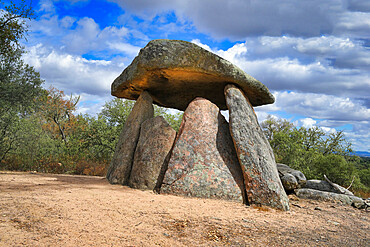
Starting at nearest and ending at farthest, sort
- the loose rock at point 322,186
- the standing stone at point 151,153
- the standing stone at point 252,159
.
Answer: the standing stone at point 252,159 < the standing stone at point 151,153 < the loose rock at point 322,186

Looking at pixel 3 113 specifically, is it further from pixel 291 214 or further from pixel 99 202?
pixel 291 214

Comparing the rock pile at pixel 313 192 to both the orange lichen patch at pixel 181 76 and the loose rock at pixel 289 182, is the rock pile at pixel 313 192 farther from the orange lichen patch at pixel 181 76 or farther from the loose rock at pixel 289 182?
the orange lichen patch at pixel 181 76

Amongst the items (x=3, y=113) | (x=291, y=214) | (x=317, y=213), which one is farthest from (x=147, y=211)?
(x=3, y=113)

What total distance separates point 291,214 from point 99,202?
3.86 metres

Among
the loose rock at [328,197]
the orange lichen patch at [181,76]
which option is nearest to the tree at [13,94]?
the orange lichen patch at [181,76]

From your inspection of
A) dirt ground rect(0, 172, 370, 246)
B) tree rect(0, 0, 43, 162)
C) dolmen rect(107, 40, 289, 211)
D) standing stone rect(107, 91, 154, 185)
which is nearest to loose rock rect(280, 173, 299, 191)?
dolmen rect(107, 40, 289, 211)

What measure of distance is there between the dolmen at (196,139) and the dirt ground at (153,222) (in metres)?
0.45

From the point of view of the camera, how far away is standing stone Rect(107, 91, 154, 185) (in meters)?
7.56

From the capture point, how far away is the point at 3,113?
11672 millimetres

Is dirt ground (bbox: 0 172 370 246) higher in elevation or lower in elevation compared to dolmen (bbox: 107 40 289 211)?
lower

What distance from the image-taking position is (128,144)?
7992 mm

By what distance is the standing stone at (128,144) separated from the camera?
756 centimetres

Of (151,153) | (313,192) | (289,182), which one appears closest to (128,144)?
(151,153)

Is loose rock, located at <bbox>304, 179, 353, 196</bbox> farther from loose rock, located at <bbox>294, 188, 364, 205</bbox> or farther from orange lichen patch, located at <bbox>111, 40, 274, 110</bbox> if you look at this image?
orange lichen patch, located at <bbox>111, 40, 274, 110</bbox>
